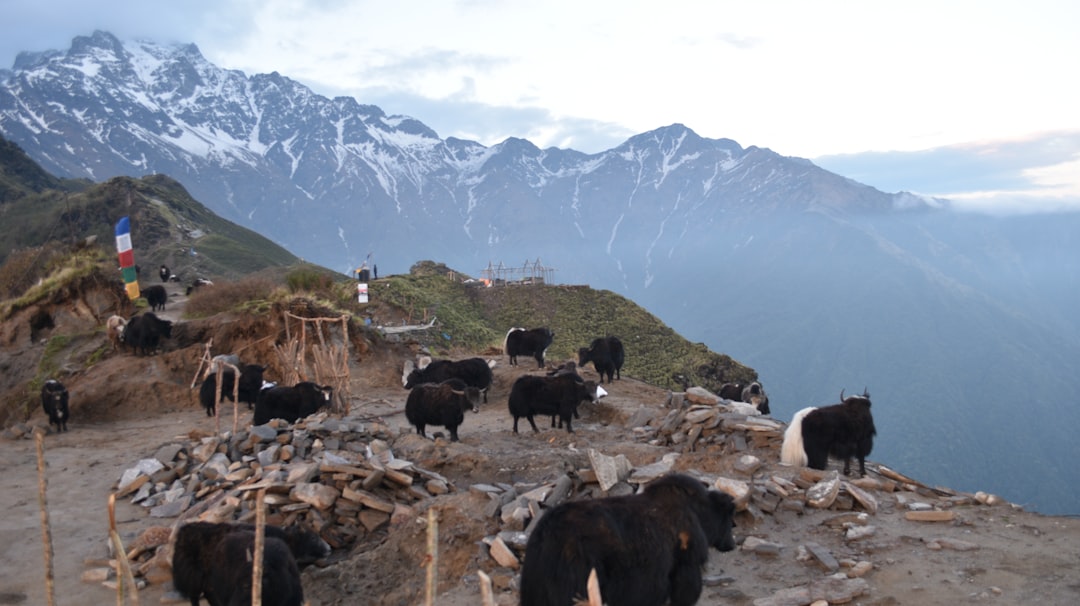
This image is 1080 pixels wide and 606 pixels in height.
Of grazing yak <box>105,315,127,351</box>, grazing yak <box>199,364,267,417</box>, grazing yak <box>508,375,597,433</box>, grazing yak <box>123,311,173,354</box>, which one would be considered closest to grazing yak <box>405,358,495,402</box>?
grazing yak <box>199,364,267,417</box>

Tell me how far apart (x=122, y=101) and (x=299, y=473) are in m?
176

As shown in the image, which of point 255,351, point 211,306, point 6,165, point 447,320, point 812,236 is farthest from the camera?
point 812,236

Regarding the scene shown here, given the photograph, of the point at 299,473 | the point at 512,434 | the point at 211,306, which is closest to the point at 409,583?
the point at 299,473

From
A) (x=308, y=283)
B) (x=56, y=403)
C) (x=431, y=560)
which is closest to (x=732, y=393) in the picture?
(x=308, y=283)

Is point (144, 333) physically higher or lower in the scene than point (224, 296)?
lower

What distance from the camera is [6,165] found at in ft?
217

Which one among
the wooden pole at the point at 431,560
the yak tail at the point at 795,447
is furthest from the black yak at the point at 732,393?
the wooden pole at the point at 431,560

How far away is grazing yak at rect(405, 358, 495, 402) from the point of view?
17.4m

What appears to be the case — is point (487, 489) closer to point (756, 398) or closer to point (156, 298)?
point (756, 398)

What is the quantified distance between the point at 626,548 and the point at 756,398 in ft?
45.9

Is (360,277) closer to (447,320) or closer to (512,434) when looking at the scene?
(447,320)

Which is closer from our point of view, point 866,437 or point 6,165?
point 866,437

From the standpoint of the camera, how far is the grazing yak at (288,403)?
1353 cm

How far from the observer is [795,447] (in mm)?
10234
